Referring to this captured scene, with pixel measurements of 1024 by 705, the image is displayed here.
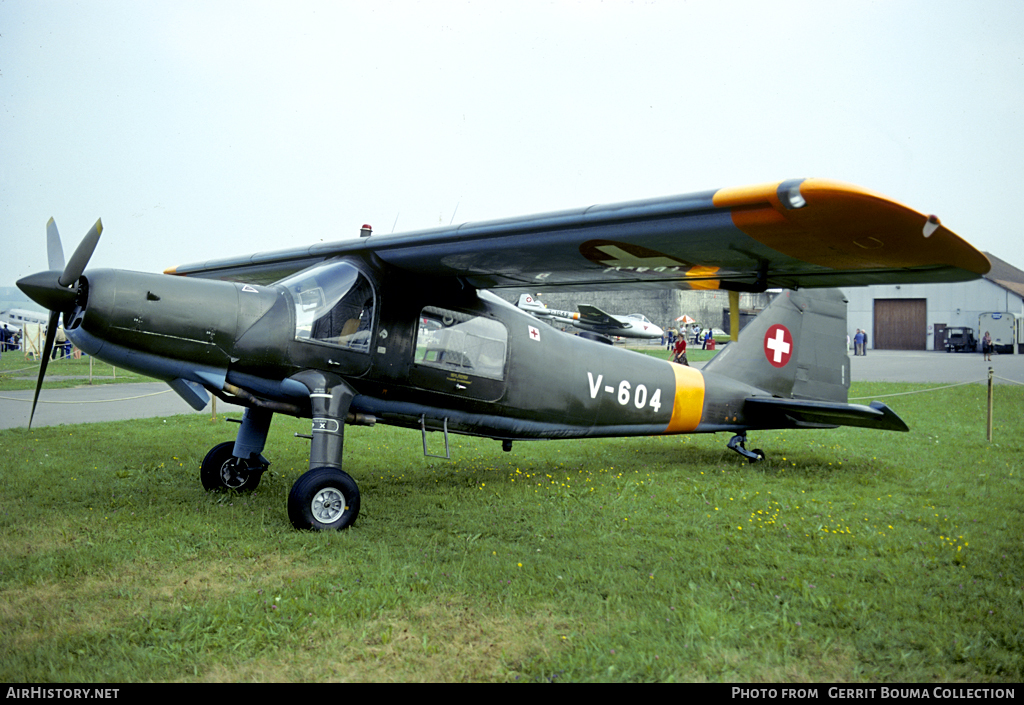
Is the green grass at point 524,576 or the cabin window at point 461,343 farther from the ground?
the cabin window at point 461,343

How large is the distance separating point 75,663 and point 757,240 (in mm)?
4428

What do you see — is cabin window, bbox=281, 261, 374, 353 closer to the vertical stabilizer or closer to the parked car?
the vertical stabilizer

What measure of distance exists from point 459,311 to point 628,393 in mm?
2364

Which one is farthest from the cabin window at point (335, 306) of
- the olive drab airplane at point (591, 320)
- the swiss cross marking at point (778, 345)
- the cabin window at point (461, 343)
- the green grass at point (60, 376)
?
the olive drab airplane at point (591, 320)

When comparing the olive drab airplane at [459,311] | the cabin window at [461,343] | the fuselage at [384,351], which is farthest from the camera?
the cabin window at [461,343]

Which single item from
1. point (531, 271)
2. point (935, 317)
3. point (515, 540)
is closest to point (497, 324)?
point (531, 271)

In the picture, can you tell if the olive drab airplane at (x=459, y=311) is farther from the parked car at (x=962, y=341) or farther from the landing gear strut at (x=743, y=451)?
the parked car at (x=962, y=341)

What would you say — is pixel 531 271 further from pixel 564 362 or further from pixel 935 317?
pixel 935 317

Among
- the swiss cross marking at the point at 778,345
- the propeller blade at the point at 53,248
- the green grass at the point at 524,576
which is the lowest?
the green grass at the point at 524,576

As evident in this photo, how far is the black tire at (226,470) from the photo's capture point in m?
6.31

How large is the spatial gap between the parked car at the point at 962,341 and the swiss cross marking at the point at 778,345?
47.3 metres

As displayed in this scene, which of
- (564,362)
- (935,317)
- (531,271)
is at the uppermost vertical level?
(935,317)

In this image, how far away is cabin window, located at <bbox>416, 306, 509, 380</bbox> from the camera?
6.09m

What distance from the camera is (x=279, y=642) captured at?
10.7 feet
